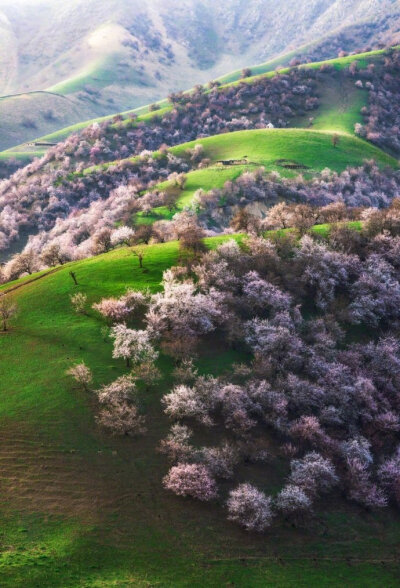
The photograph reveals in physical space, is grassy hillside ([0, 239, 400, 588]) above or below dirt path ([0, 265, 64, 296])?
below

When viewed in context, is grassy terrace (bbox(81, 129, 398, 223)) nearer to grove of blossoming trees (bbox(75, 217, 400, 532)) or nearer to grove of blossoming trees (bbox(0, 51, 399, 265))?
grove of blossoming trees (bbox(0, 51, 399, 265))

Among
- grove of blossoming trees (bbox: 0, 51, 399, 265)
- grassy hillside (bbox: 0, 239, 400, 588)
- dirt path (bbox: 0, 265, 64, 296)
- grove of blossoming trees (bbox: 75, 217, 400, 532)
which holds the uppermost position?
grove of blossoming trees (bbox: 0, 51, 399, 265)

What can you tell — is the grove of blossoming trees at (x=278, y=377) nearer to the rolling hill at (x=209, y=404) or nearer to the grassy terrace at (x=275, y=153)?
the rolling hill at (x=209, y=404)

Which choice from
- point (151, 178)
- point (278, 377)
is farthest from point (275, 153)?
point (278, 377)

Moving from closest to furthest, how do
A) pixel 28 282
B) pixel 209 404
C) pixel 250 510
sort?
pixel 250 510 → pixel 209 404 → pixel 28 282

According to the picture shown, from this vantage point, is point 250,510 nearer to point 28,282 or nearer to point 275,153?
point 28,282

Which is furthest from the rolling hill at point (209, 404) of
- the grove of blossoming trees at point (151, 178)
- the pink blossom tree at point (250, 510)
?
the grove of blossoming trees at point (151, 178)

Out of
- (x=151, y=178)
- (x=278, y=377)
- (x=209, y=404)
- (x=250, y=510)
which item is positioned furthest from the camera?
(x=151, y=178)

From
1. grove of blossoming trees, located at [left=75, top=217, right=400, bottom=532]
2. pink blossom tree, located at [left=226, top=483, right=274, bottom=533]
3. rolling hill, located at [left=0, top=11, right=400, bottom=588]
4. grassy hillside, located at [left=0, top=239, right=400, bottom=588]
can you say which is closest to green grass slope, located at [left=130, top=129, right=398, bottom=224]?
rolling hill, located at [left=0, top=11, right=400, bottom=588]

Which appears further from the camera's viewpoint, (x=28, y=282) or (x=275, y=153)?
(x=275, y=153)
